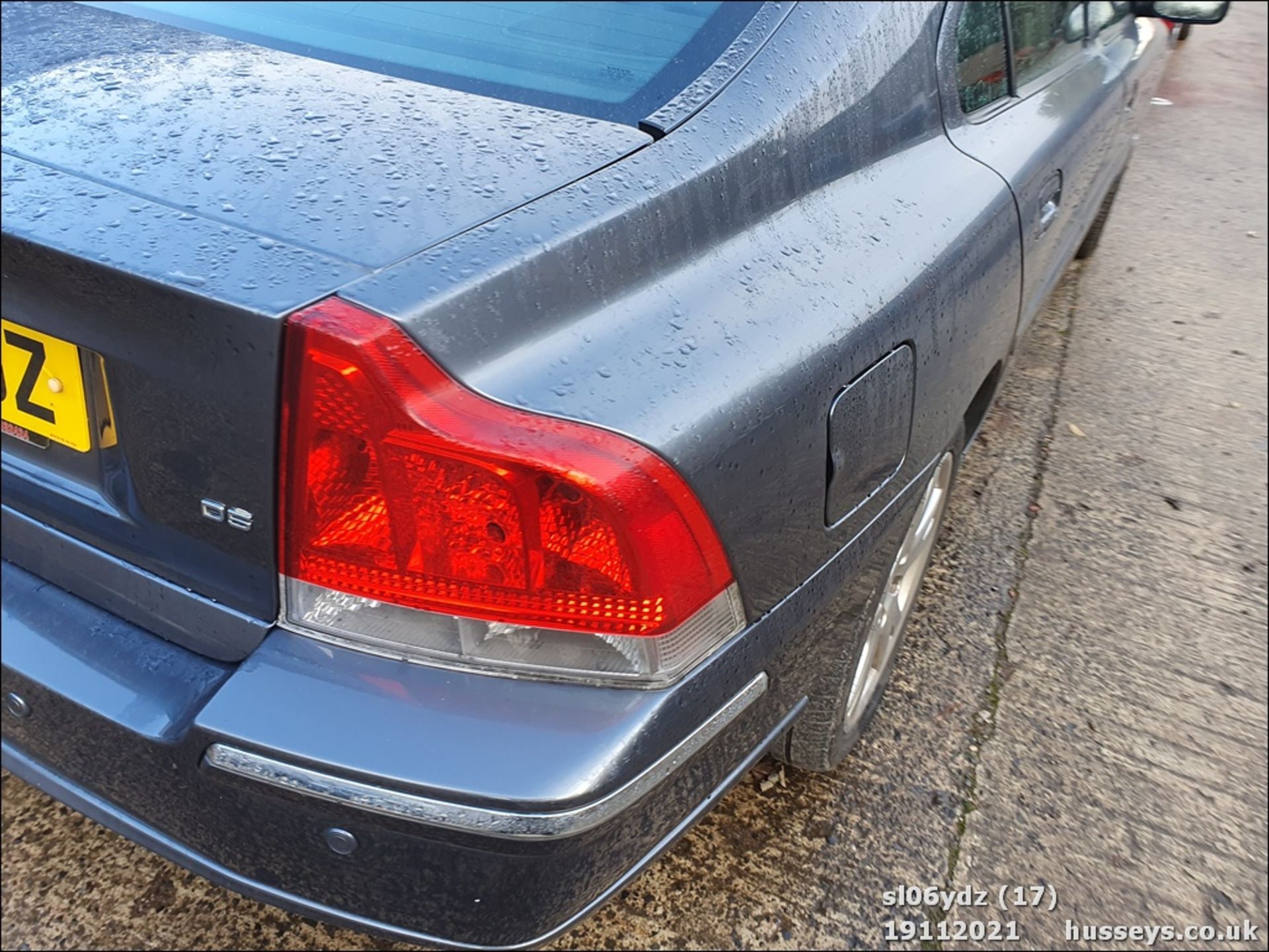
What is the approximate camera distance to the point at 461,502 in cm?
110

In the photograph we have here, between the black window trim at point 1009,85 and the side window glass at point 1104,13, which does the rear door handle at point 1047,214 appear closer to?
the black window trim at point 1009,85

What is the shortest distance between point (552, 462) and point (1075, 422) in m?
2.91

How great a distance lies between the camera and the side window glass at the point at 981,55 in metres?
1.95

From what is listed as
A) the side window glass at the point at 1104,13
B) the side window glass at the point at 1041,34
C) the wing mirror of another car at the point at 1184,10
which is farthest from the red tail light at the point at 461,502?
the wing mirror of another car at the point at 1184,10

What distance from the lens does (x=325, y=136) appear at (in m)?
1.32

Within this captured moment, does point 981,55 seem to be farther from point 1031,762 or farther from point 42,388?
point 42,388

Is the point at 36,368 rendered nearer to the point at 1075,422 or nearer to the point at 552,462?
the point at 552,462

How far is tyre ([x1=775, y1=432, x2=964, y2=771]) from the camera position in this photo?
174 centimetres

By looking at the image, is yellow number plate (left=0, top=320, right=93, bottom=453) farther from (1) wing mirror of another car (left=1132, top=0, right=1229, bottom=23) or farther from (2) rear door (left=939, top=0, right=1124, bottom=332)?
(1) wing mirror of another car (left=1132, top=0, right=1229, bottom=23)

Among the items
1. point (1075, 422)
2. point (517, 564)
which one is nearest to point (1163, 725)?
point (1075, 422)

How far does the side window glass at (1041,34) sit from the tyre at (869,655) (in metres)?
0.87

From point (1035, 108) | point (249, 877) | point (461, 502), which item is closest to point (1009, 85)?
point (1035, 108)

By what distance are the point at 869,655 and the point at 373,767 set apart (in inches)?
45.7

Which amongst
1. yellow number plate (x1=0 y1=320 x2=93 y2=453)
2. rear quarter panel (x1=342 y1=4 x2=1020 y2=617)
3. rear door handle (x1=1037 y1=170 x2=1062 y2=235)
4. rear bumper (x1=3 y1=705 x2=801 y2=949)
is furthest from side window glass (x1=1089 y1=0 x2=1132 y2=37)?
yellow number plate (x1=0 y1=320 x2=93 y2=453)
